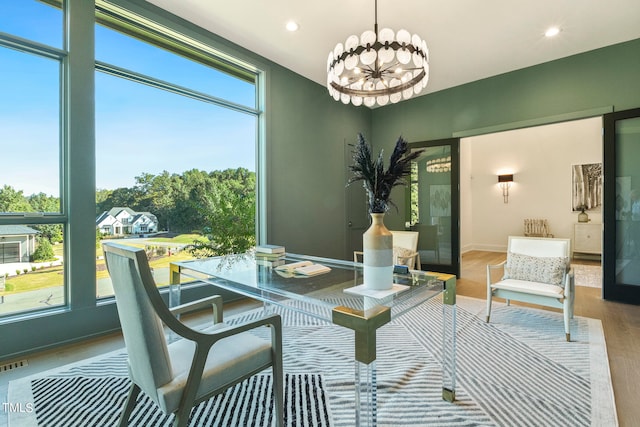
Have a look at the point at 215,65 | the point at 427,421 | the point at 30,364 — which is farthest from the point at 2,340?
the point at 215,65

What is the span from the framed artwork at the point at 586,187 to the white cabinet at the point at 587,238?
0.47 meters

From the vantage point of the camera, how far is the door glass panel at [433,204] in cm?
497

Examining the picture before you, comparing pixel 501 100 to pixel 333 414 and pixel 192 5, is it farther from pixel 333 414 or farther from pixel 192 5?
pixel 333 414

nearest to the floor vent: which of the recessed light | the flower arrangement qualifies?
the flower arrangement

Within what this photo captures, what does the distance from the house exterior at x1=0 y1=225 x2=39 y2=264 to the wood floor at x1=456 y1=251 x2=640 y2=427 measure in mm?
4125

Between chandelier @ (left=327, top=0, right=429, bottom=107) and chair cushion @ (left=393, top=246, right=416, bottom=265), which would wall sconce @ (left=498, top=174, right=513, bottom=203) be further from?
chandelier @ (left=327, top=0, right=429, bottom=107)

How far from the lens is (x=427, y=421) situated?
1615 mm

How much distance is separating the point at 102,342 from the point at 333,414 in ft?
7.04

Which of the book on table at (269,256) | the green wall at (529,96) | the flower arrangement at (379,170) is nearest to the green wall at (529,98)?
the green wall at (529,96)

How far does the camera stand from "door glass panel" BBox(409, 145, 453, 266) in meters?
4.97

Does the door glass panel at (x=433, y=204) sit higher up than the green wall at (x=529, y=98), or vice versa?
the green wall at (x=529, y=98)

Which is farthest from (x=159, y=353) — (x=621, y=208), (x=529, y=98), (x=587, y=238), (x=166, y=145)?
(x=587, y=238)

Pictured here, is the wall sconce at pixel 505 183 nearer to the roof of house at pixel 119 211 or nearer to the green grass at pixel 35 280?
the roof of house at pixel 119 211

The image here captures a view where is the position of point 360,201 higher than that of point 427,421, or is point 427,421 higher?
point 360,201
